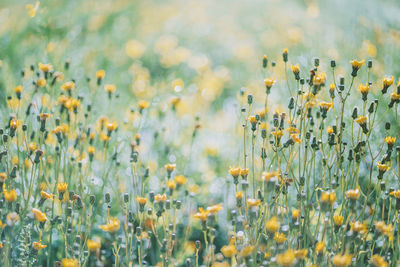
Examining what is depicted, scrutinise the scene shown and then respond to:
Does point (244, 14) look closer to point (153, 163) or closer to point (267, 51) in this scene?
point (267, 51)

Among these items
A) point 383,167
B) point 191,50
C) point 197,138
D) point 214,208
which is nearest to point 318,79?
point 383,167

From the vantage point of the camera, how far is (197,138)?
9.20 feet

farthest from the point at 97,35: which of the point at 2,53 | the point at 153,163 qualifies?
the point at 153,163

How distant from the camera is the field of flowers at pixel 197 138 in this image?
144cm

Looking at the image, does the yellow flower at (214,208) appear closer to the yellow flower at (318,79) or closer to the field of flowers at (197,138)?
the field of flowers at (197,138)

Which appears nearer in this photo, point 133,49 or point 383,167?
point 383,167

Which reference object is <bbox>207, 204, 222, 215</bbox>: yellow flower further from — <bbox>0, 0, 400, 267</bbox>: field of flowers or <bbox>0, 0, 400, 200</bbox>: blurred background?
<bbox>0, 0, 400, 200</bbox>: blurred background

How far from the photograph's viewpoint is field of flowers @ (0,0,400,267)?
144 centimetres

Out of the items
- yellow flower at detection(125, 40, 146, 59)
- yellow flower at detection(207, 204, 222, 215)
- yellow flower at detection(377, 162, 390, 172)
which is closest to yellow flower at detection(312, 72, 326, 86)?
yellow flower at detection(377, 162, 390, 172)

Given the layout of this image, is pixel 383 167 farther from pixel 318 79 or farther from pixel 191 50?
pixel 191 50

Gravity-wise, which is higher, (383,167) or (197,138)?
(383,167)

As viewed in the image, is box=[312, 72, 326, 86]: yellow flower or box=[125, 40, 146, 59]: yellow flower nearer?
box=[312, 72, 326, 86]: yellow flower

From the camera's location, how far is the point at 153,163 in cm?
244

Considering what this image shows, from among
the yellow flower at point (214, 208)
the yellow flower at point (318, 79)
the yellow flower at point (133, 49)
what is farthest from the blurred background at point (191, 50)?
the yellow flower at point (214, 208)
